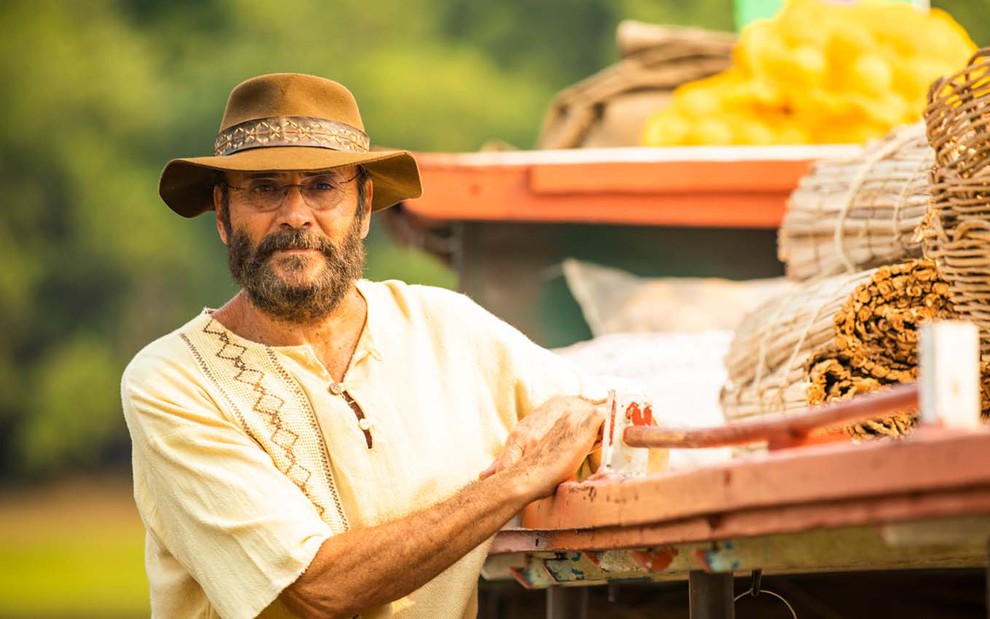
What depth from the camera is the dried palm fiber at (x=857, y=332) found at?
8.78 ft

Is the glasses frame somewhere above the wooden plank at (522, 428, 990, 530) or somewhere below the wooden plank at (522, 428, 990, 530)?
above

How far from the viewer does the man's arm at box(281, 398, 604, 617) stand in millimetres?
2568

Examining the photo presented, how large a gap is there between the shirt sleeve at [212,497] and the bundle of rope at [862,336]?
0.97 m

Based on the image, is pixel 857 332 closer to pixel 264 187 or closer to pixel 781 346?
pixel 781 346

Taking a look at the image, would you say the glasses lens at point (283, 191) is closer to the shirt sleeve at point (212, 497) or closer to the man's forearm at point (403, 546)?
the shirt sleeve at point (212, 497)

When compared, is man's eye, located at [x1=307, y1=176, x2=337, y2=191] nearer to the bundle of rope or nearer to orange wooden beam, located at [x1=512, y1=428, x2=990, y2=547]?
the bundle of rope

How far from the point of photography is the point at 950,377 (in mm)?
1606

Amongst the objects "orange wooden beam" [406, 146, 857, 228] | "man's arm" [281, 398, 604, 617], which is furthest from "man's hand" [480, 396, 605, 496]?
"orange wooden beam" [406, 146, 857, 228]

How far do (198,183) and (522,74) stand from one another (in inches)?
701

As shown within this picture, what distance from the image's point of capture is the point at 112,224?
1873 centimetres

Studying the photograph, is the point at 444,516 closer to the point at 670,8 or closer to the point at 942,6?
the point at 942,6

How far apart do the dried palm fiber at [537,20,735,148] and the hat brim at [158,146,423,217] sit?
3027mm

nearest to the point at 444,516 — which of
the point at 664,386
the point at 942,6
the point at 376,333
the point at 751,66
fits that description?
the point at 376,333

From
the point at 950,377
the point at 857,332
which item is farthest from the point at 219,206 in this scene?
the point at 950,377
